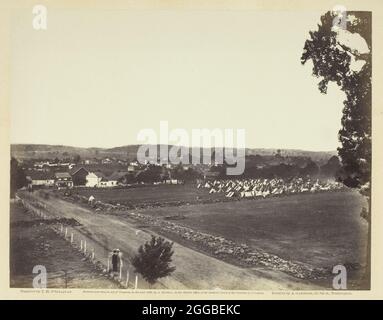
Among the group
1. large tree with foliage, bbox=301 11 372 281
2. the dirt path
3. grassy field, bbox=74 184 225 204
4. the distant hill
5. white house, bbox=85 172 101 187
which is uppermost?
large tree with foliage, bbox=301 11 372 281

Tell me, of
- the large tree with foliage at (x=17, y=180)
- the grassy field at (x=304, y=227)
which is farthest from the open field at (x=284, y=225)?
the large tree with foliage at (x=17, y=180)

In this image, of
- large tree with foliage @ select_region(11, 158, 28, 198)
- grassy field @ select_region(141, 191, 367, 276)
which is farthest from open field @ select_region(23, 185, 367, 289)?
large tree with foliage @ select_region(11, 158, 28, 198)

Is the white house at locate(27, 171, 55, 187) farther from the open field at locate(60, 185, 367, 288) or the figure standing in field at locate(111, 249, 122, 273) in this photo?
the figure standing in field at locate(111, 249, 122, 273)

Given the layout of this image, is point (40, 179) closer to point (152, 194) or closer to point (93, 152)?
point (93, 152)

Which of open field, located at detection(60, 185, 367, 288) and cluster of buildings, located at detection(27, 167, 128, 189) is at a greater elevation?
cluster of buildings, located at detection(27, 167, 128, 189)

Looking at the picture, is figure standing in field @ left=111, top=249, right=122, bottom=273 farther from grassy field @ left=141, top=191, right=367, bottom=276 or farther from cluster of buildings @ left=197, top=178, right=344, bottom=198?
cluster of buildings @ left=197, top=178, right=344, bottom=198
